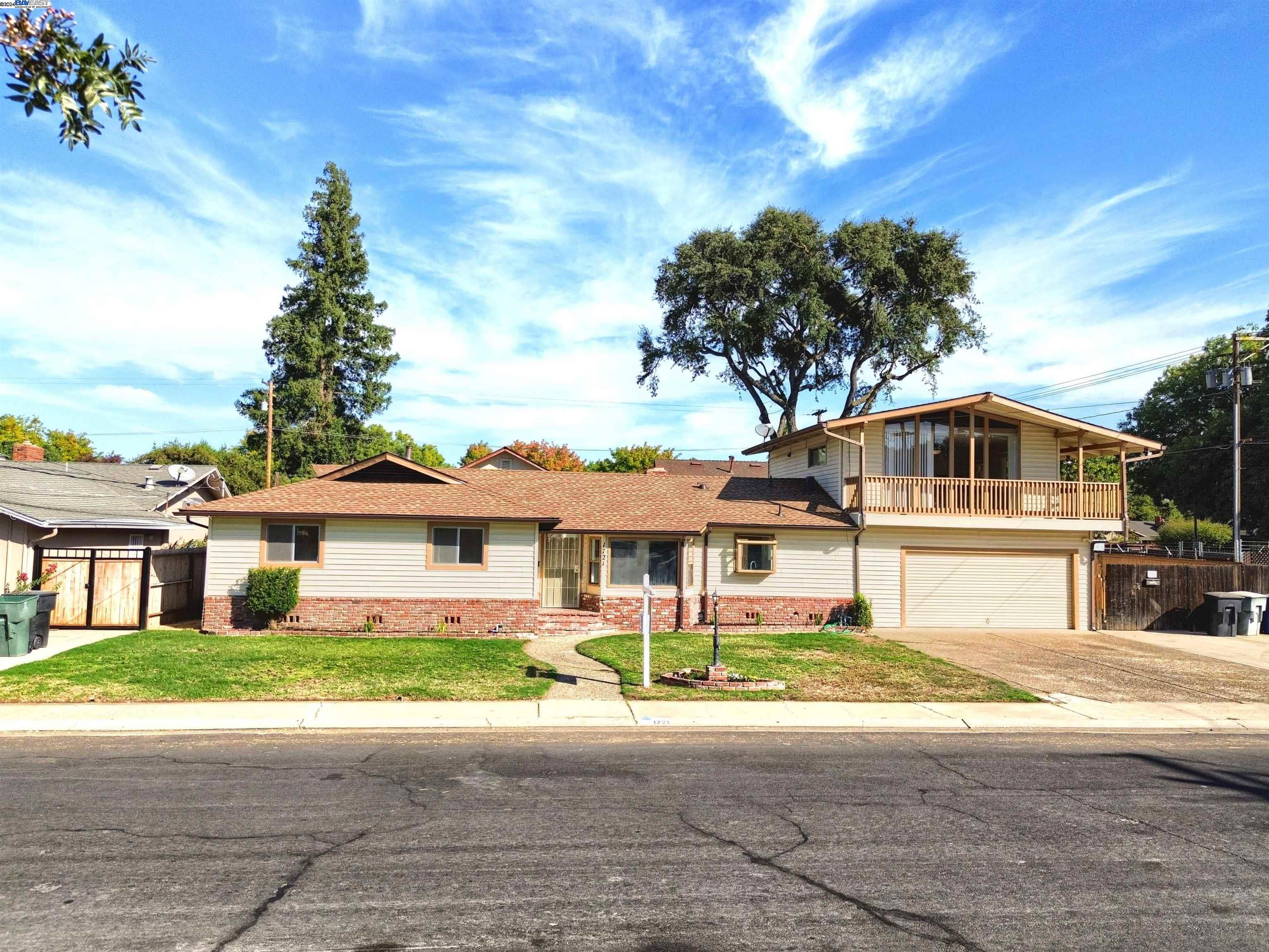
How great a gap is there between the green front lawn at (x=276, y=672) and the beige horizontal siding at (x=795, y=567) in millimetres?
6572

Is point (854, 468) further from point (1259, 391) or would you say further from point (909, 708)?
point (1259, 391)

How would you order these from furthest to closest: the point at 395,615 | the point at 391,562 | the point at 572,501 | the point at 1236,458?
the point at 1236,458, the point at 572,501, the point at 391,562, the point at 395,615

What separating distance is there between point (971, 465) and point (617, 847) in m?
18.8

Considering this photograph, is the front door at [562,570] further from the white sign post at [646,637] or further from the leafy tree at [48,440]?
the leafy tree at [48,440]

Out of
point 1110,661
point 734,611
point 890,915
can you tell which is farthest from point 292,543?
point 1110,661

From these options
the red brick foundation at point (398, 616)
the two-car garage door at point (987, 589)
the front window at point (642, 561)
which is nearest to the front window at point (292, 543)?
the red brick foundation at point (398, 616)

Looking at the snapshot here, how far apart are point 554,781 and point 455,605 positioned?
37.1ft

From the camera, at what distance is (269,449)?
34.0 meters

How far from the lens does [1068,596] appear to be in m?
22.7

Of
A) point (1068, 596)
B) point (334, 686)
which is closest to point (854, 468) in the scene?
point (1068, 596)

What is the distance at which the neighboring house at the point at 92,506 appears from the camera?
17.5m

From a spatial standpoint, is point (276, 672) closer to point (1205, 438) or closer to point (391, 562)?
point (391, 562)

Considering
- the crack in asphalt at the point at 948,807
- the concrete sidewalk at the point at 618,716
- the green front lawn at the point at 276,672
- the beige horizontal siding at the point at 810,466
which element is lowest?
the concrete sidewalk at the point at 618,716

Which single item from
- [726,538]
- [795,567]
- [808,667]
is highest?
[726,538]
